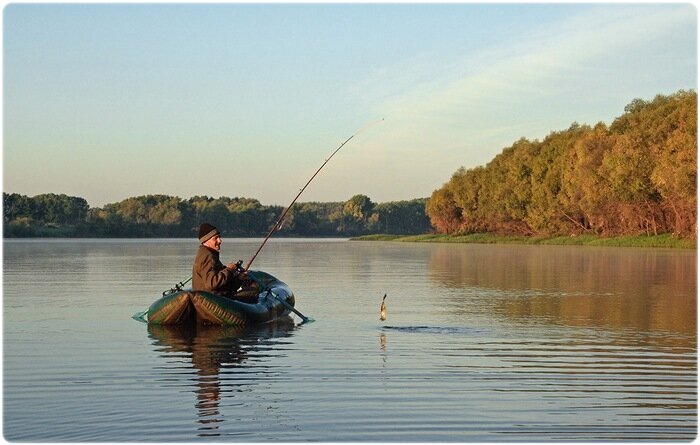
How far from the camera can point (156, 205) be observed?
6299 inches

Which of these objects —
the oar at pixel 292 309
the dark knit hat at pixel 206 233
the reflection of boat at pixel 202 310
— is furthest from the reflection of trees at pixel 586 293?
the dark knit hat at pixel 206 233

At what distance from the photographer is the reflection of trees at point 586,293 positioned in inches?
747

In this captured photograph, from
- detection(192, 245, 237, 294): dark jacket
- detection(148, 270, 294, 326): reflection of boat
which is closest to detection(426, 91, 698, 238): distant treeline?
detection(148, 270, 294, 326): reflection of boat

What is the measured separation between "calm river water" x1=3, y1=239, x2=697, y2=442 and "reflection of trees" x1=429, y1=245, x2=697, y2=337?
128 millimetres

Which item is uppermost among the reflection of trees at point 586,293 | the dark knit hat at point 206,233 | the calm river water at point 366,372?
the dark knit hat at point 206,233

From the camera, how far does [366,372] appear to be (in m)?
12.3

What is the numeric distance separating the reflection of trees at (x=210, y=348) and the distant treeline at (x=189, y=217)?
110 metres

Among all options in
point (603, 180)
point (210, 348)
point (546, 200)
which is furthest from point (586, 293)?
point (546, 200)

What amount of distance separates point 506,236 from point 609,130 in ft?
82.4

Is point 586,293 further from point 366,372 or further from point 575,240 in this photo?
point 575,240

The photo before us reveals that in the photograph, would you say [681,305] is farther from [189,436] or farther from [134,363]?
[189,436]

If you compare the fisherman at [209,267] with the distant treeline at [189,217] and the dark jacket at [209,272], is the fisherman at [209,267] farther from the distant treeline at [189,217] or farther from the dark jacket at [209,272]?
the distant treeline at [189,217]

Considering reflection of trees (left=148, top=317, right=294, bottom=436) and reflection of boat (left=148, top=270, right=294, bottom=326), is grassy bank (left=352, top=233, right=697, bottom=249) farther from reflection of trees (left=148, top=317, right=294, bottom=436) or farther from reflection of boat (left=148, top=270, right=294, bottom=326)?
reflection of trees (left=148, top=317, right=294, bottom=436)

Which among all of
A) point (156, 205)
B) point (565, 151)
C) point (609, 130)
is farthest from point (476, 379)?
point (156, 205)
